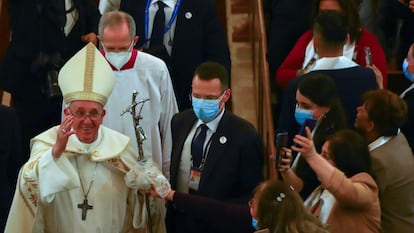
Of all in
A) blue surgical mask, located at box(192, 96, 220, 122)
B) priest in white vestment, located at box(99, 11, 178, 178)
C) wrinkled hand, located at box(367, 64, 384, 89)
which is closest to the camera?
blue surgical mask, located at box(192, 96, 220, 122)

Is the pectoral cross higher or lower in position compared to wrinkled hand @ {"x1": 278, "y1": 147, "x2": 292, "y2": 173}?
lower

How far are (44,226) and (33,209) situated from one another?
5.7 inches

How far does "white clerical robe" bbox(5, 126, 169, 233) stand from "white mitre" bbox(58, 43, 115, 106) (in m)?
0.24

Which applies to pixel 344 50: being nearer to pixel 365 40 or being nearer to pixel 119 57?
pixel 365 40

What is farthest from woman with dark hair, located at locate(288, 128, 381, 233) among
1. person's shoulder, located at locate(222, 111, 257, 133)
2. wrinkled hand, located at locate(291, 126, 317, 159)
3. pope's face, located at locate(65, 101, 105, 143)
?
pope's face, located at locate(65, 101, 105, 143)

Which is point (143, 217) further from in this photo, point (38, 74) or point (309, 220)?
point (38, 74)

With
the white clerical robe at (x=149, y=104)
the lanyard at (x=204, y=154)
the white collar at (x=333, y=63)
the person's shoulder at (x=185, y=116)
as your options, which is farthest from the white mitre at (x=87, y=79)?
the white collar at (x=333, y=63)

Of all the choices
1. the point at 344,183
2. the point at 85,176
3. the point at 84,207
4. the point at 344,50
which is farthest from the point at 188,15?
the point at 344,183

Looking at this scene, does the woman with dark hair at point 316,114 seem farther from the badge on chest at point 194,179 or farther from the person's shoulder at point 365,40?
the person's shoulder at point 365,40

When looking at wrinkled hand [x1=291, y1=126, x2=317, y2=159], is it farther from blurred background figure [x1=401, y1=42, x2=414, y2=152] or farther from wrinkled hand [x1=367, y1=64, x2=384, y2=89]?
blurred background figure [x1=401, y1=42, x2=414, y2=152]

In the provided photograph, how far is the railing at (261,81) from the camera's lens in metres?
7.46

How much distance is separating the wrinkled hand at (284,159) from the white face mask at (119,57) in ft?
5.31

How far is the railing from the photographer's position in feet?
24.5

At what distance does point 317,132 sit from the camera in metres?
5.82
